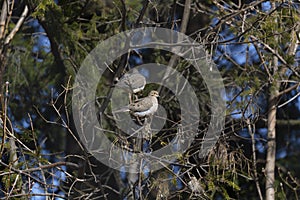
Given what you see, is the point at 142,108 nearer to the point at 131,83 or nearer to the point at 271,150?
the point at 131,83

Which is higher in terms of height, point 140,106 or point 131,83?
point 131,83

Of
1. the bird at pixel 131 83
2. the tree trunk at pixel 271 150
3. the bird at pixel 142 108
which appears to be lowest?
the tree trunk at pixel 271 150

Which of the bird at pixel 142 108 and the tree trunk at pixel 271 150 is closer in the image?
the bird at pixel 142 108

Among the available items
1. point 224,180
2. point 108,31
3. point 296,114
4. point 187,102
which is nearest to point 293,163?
point 296,114

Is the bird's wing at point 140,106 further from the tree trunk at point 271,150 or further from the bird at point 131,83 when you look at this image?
the tree trunk at point 271,150

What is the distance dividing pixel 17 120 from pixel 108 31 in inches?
85.1

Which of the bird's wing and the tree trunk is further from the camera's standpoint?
the tree trunk

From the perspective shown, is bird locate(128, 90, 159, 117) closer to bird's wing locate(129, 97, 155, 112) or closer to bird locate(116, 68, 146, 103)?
bird's wing locate(129, 97, 155, 112)

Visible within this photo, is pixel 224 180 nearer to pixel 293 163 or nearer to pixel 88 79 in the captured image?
pixel 88 79

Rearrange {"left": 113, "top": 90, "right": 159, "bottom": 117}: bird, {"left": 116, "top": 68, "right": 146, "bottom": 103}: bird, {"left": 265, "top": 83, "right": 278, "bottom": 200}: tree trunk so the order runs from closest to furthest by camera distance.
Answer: {"left": 113, "top": 90, "right": 159, "bottom": 117}: bird, {"left": 116, "top": 68, "right": 146, "bottom": 103}: bird, {"left": 265, "top": 83, "right": 278, "bottom": 200}: tree trunk

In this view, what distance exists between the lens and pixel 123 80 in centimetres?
711

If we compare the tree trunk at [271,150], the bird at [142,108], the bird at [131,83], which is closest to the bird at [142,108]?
the bird at [142,108]

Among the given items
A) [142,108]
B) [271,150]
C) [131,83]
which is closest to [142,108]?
[142,108]

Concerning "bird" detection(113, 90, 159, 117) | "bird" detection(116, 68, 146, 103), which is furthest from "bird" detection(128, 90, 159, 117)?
"bird" detection(116, 68, 146, 103)
